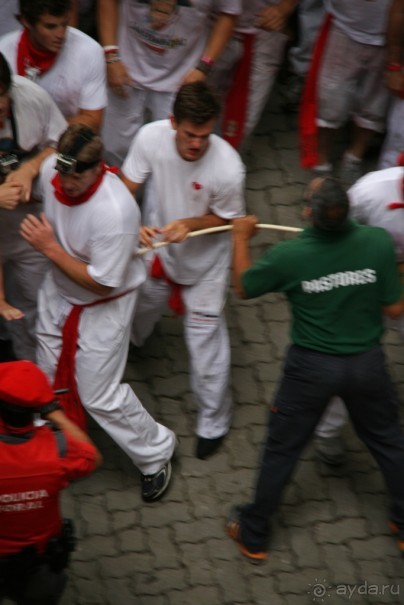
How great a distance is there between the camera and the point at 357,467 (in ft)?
19.2

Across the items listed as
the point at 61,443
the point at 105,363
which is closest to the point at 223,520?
the point at 105,363

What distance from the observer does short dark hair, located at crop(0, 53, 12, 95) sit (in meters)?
5.05

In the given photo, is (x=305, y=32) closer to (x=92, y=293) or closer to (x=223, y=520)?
(x=92, y=293)

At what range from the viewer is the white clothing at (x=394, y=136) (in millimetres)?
6379

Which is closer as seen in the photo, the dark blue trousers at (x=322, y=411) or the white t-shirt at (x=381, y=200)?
the dark blue trousers at (x=322, y=411)

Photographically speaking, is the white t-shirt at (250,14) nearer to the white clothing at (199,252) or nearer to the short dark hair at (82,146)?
the white clothing at (199,252)

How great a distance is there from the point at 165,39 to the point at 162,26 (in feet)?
0.27

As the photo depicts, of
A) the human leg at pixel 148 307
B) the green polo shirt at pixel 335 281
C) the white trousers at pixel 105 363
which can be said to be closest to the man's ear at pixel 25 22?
the white trousers at pixel 105 363

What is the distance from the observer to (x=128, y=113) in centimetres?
651

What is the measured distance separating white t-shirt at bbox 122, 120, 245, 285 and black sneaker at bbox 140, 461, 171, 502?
1.00m

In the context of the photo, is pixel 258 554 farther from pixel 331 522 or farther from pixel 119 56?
pixel 119 56

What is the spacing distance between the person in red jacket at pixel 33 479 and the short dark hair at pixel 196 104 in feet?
4.80

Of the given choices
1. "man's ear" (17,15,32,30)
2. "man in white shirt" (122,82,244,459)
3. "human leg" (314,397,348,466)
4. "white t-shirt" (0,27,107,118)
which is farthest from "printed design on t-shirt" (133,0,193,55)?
"human leg" (314,397,348,466)

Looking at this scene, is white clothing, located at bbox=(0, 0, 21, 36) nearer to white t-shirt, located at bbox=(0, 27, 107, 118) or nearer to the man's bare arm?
white t-shirt, located at bbox=(0, 27, 107, 118)
